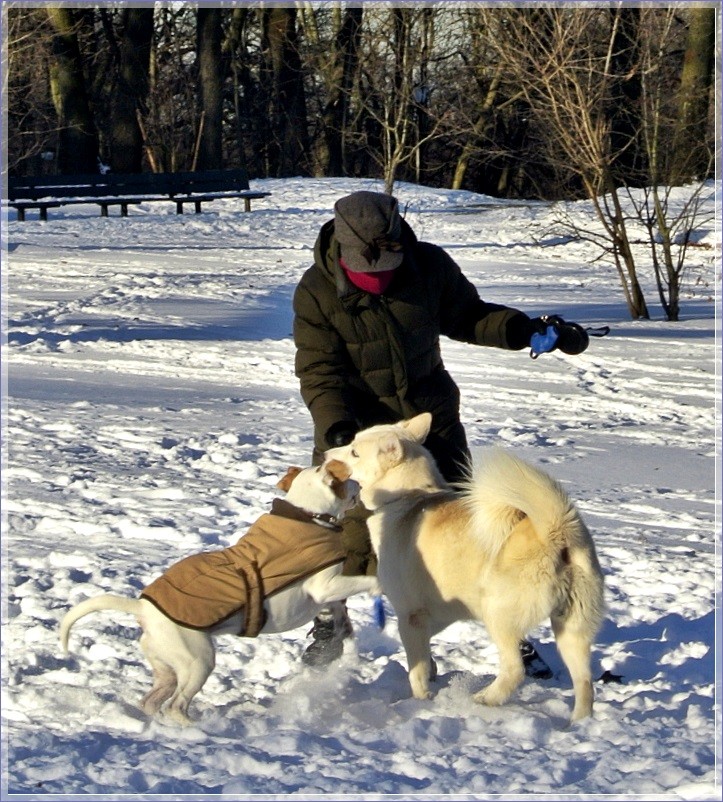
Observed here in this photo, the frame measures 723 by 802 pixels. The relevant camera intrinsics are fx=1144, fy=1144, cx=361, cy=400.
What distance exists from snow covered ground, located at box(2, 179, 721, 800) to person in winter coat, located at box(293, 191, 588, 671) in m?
0.48

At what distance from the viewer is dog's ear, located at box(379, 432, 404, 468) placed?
443 centimetres

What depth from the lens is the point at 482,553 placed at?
163 inches

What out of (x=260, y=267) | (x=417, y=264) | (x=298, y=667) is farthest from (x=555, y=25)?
(x=298, y=667)

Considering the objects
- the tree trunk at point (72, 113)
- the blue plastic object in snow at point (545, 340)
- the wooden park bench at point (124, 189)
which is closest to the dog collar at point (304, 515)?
the blue plastic object in snow at point (545, 340)

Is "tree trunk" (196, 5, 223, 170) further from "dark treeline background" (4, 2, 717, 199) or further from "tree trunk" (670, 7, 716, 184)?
"tree trunk" (670, 7, 716, 184)

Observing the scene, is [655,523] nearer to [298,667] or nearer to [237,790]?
[298,667]

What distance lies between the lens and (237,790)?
340 centimetres

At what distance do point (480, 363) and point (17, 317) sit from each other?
518 centimetres

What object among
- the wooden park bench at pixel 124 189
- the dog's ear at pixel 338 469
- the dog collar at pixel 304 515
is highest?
the wooden park bench at pixel 124 189

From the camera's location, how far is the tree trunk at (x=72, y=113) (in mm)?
27844

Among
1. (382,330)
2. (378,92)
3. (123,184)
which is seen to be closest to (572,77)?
(382,330)

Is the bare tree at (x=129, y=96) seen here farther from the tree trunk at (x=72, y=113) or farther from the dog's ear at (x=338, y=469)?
the dog's ear at (x=338, y=469)

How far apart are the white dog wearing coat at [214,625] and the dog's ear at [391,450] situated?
0.16m

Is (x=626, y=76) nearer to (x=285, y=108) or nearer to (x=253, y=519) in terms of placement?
(x=253, y=519)
